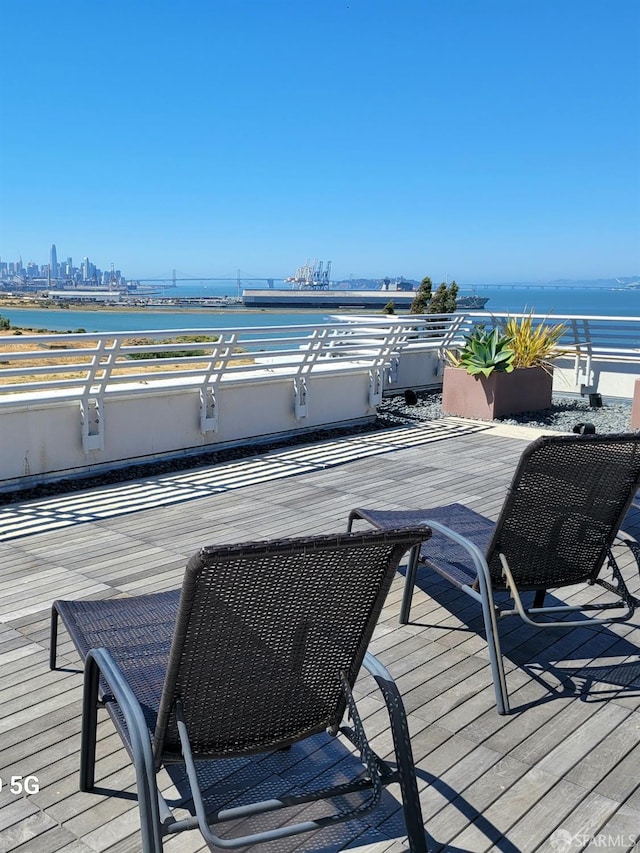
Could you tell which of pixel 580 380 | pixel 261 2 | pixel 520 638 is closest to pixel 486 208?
pixel 261 2

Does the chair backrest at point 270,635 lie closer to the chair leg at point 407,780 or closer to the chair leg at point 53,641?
the chair leg at point 407,780

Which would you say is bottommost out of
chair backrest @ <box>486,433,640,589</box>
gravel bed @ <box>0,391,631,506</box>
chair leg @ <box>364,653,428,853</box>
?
gravel bed @ <box>0,391,631,506</box>

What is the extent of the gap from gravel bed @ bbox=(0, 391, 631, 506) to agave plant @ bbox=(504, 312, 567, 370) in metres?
0.64

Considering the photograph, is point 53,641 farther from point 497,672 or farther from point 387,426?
point 387,426

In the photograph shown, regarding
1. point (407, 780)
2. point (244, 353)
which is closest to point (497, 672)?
point (407, 780)

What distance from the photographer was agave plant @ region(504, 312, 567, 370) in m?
9.89

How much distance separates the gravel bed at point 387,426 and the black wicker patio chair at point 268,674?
4.15m

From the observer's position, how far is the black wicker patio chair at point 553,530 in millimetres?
2930

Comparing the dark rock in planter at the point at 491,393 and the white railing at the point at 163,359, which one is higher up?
the white railing at the point at 163,359

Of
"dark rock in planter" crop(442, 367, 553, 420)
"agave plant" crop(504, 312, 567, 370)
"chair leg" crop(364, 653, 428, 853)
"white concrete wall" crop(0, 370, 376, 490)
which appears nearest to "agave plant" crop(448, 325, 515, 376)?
"dark rock in planter" crop(442, 367, 553, 420)

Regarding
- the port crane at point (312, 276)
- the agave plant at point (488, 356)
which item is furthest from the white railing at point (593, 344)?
the port crane at point (312, 276)

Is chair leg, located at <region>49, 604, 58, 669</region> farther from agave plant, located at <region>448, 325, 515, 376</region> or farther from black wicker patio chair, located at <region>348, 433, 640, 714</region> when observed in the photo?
agave plant, located at <region>448, 325, 515, 376</region>

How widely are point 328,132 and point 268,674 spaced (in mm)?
82360

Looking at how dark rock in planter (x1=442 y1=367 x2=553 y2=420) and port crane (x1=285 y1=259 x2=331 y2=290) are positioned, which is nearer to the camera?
dark rock in planter (x1=442 y1=367 x2=553 y2=420)
